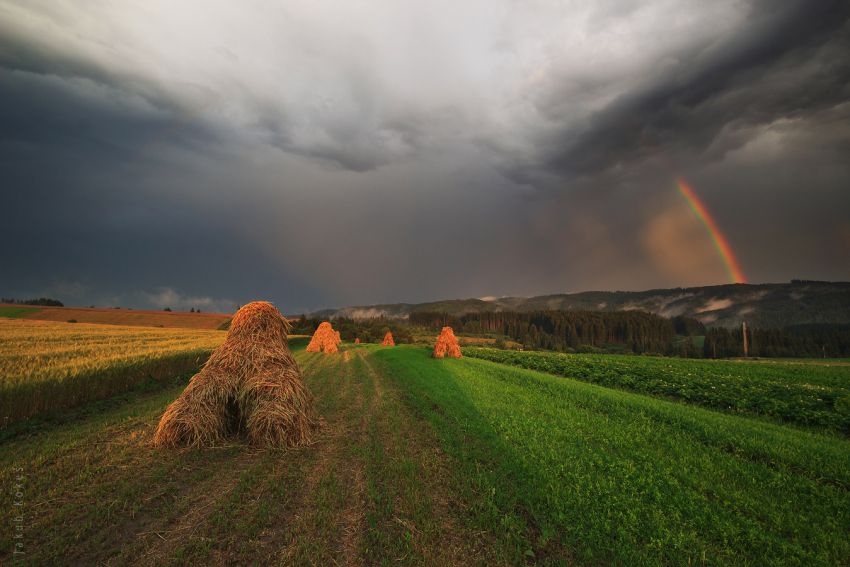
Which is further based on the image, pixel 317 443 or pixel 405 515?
pixel 317 443

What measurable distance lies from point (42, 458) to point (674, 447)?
52.6 ft

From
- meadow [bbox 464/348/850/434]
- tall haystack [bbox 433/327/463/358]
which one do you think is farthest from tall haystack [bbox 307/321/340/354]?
meadow [bbox 464/348/850/434]

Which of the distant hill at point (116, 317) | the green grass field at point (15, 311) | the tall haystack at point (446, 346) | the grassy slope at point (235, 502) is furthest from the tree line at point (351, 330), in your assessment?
the grassy slope at point (235, 502)

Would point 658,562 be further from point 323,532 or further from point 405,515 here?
point 323,532

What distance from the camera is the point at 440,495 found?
7129 mm

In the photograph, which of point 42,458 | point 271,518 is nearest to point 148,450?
point 42,458

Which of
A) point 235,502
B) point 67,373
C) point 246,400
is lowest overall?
point 235,502

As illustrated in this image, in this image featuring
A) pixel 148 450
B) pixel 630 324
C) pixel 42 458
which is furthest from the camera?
pixel 630 324

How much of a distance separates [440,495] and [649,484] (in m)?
4.56

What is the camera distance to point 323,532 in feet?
18.8

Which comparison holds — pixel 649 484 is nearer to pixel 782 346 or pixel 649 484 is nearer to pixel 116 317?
pixel 116 317

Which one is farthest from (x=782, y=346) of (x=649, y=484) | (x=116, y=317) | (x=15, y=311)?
(x=15, y=311)

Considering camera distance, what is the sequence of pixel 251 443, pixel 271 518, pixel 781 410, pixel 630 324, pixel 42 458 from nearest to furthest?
1. pixel 271 518
2. pixel 42 458
3. pixel 251 443
4. pixel 781 410
5. pixel 630 324

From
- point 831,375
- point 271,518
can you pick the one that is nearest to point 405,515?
point 271,518
